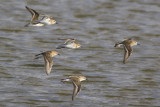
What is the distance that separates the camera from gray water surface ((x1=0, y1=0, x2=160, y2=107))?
16953mm

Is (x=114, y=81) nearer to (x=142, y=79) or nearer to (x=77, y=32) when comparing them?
(x=142, y=79)

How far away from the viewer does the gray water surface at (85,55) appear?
17.0 metres

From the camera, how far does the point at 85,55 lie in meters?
22.2

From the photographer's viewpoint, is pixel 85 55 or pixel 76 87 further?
pixel 85 55

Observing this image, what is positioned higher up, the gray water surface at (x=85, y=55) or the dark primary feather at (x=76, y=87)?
the dark primary feather at (x=76, y=87)

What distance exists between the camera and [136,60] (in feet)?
71.2

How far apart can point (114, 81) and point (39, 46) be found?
5397mm

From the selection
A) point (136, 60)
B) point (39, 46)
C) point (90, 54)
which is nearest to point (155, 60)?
point (136, 60)

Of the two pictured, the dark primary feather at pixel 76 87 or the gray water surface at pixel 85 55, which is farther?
the gray water surface at pixel 85 55

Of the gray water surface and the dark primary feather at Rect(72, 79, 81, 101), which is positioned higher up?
the dark primary feather at Rect(72, 79, 81, 101)

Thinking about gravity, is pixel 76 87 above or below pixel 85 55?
above

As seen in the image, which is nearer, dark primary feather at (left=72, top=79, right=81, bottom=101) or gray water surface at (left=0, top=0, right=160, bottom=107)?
dark primary feather at (left=72, top=79, right=81, bottom=101)

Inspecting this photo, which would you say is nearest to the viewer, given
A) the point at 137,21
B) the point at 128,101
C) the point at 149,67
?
the point at 128,101

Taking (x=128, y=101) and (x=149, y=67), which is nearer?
(x=128, y=101)
